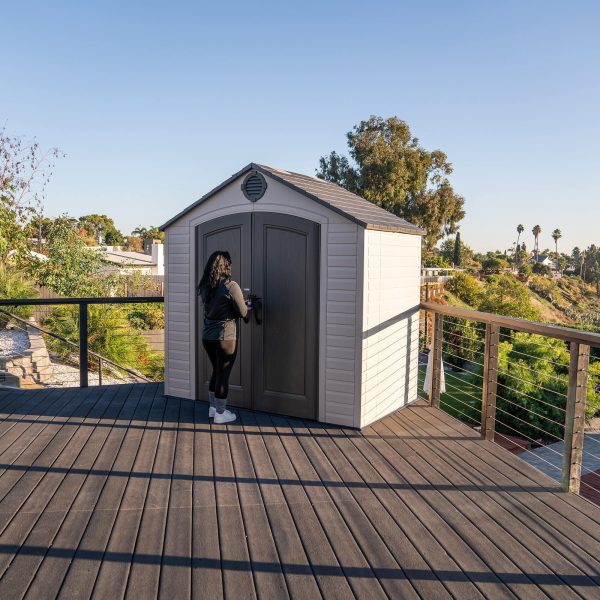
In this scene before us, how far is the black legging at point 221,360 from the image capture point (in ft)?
14.4

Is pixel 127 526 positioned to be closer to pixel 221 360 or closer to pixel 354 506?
pixel 354 506

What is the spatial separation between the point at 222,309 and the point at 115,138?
60.0 ft

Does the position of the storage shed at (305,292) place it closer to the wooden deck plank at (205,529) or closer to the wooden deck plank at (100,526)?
the wooden deck plank at (205,529)

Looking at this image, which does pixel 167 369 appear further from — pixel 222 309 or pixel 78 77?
pixel 78 77

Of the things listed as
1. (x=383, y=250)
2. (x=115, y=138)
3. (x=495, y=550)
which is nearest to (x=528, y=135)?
(x=115, y=138)

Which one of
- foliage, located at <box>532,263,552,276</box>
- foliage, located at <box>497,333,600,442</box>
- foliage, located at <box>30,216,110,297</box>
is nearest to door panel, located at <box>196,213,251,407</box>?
foliage, located at <box>497,333,600,442</box>

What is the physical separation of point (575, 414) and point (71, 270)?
15.3 m

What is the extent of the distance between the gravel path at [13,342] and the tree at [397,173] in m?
24.1

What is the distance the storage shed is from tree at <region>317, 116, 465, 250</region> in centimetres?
2643

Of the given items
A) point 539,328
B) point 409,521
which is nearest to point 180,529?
point 409,521

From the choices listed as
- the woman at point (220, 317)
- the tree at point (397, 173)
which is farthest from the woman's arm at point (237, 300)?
the tree at point (397, 173)

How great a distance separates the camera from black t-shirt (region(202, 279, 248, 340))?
14.1 ft

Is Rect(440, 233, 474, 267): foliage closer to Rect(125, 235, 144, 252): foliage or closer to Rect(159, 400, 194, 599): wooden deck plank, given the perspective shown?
Rect(125, 235, 144, 252): foliage

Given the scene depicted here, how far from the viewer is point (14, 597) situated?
2.06 meters
